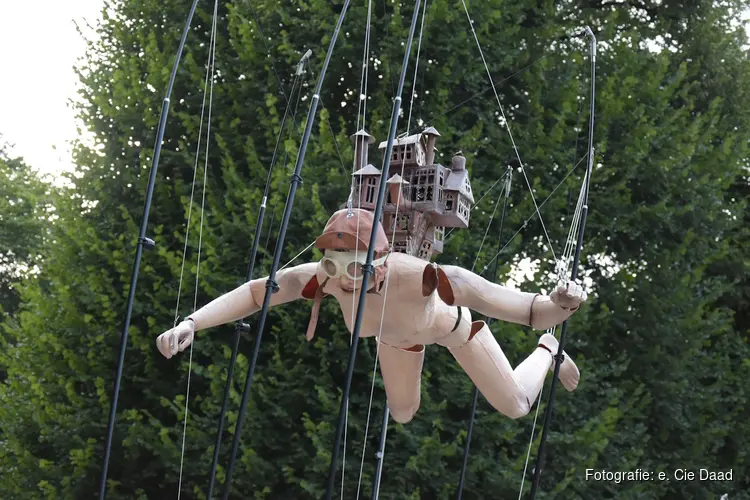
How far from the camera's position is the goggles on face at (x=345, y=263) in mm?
4277

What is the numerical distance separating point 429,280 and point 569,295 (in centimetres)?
72

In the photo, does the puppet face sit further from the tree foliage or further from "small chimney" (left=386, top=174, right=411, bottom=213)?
the tree foliage

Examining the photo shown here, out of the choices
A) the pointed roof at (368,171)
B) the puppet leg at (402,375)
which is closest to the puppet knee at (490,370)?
the puppet leg at (402,375)

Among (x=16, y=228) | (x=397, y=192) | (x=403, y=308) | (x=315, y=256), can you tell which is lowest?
(x=403, y=308)

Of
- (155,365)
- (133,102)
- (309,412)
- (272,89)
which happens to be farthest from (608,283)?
(133,102)

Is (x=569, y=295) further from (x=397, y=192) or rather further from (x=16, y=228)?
(x=16, y=228)

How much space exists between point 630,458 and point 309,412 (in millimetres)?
3243

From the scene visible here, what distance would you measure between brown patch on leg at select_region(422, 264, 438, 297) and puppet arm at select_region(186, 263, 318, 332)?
1.91ft

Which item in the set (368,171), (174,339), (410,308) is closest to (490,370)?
(410,308)

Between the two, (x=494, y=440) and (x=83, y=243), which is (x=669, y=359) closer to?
(x=494, y=440)

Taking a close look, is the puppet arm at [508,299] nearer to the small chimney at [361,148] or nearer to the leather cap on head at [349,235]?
the leather cap on head at [349,235]

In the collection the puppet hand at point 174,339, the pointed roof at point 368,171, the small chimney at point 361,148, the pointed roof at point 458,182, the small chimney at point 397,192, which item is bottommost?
the puppet hand at point 174,339

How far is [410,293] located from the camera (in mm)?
4516

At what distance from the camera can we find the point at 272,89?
386 inches
